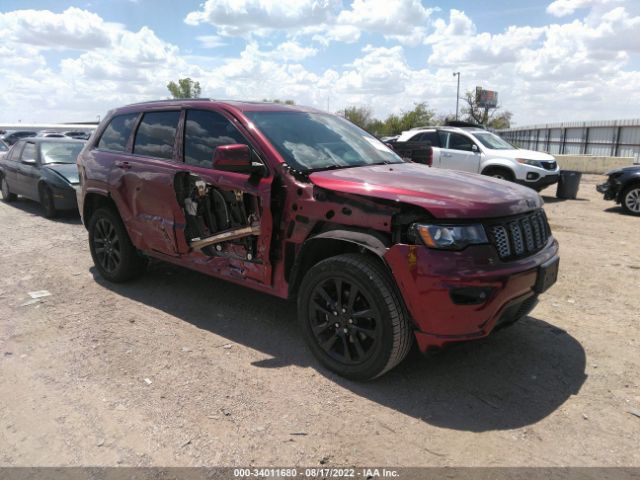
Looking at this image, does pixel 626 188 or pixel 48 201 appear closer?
pixel 48 201

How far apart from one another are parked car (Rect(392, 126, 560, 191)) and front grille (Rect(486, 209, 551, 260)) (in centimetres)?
888

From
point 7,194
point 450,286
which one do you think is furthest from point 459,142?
point 7,194

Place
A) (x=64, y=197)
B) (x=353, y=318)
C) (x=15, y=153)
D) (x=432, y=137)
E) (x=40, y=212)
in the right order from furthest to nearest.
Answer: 1. (x=432, y=137)
2. (x=15, y=153)
3. (x=40, y=212)
4. (x=64, y=197)
5. (x=353, y=318)

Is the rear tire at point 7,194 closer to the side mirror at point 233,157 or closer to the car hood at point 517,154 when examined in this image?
the side mirror at point 233,157

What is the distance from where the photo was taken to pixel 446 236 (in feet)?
9.96

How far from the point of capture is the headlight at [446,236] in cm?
303

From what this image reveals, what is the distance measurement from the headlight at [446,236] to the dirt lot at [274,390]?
36.2 inches

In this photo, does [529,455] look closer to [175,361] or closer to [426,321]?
[426,321]

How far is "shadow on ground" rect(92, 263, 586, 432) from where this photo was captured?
3.19 meters

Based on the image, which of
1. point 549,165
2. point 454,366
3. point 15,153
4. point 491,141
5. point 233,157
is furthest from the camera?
point 491,141

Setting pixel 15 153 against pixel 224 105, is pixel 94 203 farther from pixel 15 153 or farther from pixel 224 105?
pixel 15 153

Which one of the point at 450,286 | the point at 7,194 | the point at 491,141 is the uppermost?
the point at 491,141

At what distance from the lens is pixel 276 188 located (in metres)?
3.72

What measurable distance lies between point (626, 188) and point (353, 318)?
32.3ft
